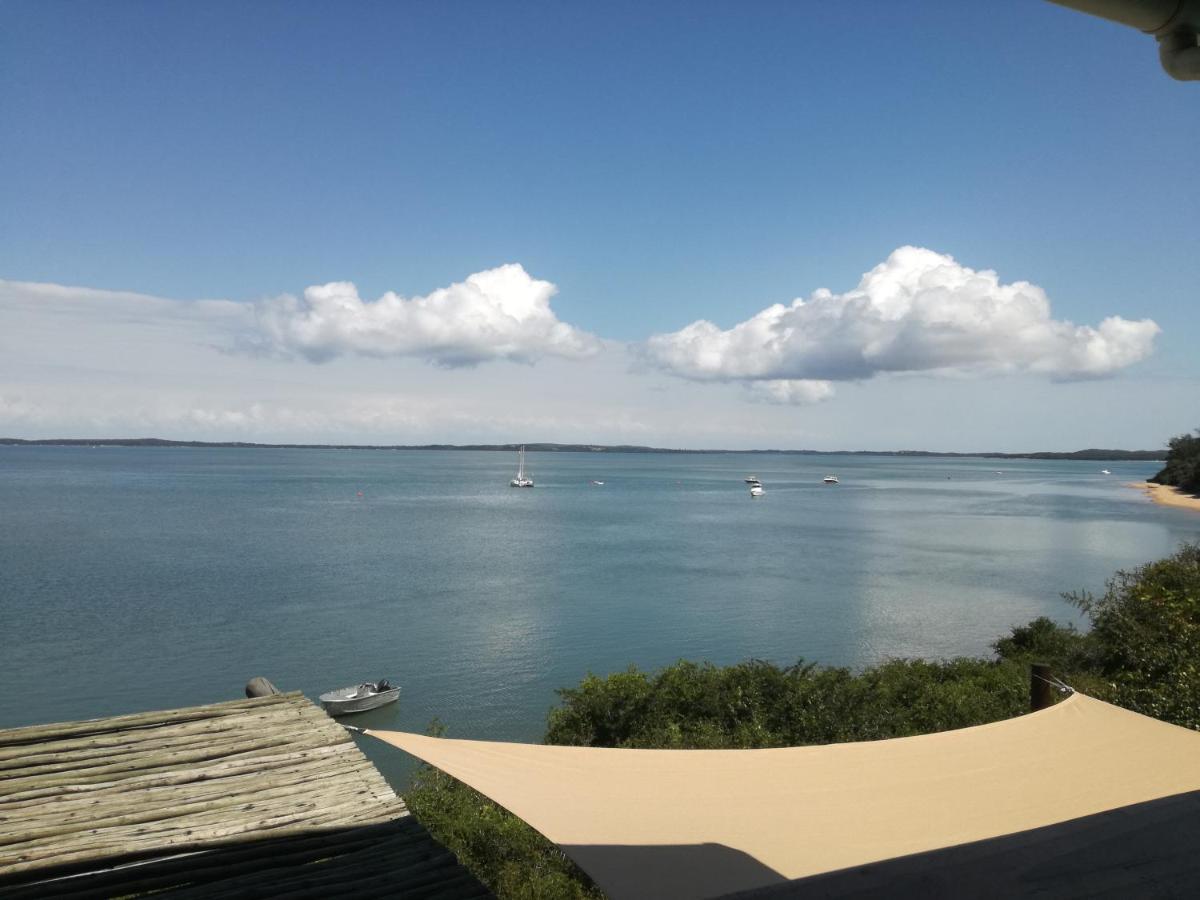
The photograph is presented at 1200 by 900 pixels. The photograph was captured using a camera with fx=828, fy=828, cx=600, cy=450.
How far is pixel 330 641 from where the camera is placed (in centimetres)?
1895

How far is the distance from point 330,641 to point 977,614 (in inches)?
630

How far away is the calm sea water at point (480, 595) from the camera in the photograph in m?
16.3

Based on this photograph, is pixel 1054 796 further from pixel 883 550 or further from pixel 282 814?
pixel 883 550

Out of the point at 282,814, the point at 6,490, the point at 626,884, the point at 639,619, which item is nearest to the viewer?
the point at 626,884

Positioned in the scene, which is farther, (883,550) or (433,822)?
(883,550)

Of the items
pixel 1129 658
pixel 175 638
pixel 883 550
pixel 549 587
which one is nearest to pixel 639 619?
pixel 549 587

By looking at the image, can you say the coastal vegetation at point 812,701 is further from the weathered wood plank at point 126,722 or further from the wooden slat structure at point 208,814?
the wooden slat structure at point 208,814

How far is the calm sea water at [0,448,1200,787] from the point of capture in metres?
16.3

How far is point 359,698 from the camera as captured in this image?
13.8 m

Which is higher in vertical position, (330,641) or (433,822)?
A: (433,822)

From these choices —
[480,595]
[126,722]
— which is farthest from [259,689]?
[480,595]

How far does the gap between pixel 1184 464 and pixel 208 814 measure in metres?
82.5

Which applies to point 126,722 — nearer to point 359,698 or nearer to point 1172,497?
point 359,698

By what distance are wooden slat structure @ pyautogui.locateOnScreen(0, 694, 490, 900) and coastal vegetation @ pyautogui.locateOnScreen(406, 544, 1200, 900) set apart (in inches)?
135
